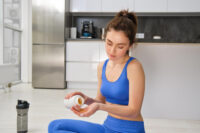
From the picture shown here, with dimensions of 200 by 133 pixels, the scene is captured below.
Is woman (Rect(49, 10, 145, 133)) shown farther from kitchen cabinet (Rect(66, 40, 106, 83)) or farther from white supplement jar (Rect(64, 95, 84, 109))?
kitchen cabinet (Rect(66, 40, 106, 83))

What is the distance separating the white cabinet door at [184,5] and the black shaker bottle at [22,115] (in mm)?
3303

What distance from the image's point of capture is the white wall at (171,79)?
2.01 meters

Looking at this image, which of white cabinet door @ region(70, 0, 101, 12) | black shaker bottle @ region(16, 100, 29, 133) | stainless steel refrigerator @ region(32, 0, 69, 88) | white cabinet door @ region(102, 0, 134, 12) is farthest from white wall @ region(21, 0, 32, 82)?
black shaker bottle @ region(16, 100, 29, 133)

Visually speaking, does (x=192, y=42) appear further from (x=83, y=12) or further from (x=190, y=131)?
(x=83, y=12)

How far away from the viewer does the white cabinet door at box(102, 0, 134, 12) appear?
4.05 m

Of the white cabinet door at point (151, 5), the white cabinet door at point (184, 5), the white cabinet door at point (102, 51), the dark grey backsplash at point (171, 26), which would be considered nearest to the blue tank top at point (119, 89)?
the white cabinet door at point (102, 51)

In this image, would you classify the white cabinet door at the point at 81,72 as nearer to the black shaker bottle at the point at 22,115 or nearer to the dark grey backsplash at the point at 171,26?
the dark grey backsplash at the point at 171,26

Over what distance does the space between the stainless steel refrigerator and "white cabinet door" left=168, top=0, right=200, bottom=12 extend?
1.96 meters

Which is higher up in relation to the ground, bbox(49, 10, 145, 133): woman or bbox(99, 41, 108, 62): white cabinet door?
bbox(99, 41, 108, 62): white cabinet door

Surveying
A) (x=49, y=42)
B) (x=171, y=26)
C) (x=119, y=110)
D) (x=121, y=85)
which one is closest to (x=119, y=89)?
(x=121, y=85)

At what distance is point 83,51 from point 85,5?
916 millimetres

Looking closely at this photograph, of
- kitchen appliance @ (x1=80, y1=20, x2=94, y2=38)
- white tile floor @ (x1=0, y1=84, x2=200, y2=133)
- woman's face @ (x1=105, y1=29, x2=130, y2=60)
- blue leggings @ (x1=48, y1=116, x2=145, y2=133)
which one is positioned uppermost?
kitchen appliance @ (x1=80, y1=20, x2=94, y2=38)

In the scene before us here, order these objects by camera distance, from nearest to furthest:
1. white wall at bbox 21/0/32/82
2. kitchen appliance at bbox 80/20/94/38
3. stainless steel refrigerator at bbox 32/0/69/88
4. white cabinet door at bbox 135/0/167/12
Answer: stainless steel refrigerator at bbox 32/0/69/88, white cabinet door at bbox 135/0/167/12, kitchen appliance at bbox 80/20/94/38, white wall at bbox 21/0/32/82

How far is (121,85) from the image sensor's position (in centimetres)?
90
